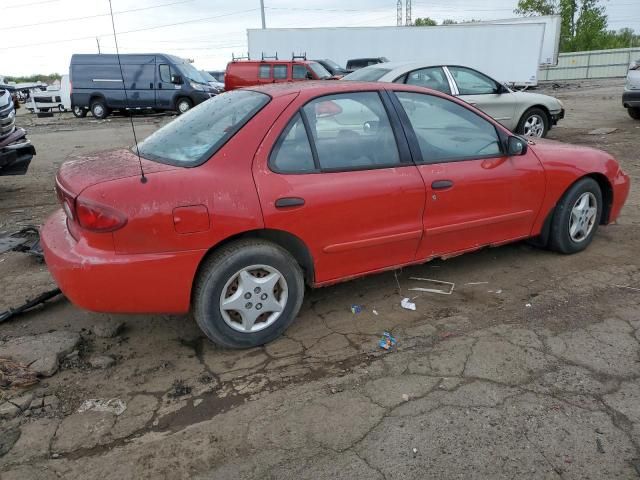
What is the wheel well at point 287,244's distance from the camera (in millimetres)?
3009

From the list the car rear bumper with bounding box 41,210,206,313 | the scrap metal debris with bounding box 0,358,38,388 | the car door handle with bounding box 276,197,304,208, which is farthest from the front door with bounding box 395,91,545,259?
the scrap metal debris with bounding box 0,358,38,388

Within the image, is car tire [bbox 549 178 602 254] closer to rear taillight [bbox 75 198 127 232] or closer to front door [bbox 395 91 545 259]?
front door [bbox 395 91 545 259]

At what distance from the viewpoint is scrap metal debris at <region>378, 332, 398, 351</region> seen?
318 centimetres

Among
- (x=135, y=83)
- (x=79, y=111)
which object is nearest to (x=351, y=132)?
(x=135, y=83)

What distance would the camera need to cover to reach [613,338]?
3.23 meters

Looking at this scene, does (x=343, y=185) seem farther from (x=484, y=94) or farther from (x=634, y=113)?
(x=634, y=113)

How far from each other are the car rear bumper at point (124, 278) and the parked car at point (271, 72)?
14546 mm

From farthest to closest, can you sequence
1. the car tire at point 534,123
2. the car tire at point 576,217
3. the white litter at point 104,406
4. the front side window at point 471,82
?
the car tire at point 534,123
the front side window at point 471,82
the car tire at point 576,217
the white litter at point 104,406

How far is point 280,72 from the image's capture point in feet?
57.5

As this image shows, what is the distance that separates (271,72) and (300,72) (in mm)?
1168

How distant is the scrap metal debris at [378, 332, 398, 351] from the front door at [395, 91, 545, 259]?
692mm

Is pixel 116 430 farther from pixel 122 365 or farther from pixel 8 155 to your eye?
pixel 8 155

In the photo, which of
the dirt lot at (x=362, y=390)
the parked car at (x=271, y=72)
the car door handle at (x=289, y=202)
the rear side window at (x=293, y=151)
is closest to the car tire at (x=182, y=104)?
the parked car at (x=271, y=72)

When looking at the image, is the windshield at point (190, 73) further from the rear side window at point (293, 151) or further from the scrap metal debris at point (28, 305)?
the rear side window at point (293, 151)
